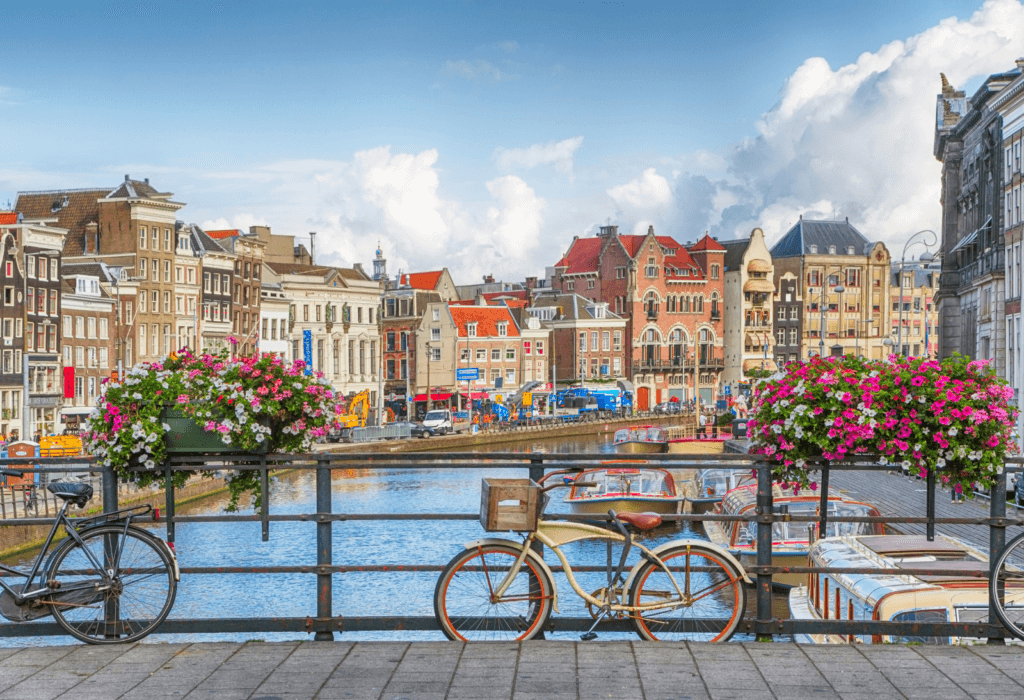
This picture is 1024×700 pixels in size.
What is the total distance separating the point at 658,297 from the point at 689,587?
107 meters

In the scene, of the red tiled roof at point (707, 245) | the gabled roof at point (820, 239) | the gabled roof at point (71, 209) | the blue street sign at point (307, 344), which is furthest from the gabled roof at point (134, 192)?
the gabled roof at point (820, 239)

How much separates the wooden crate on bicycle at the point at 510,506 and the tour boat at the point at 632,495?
87.7 feet

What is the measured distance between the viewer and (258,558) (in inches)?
1153

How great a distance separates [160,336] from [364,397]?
18918 millimetres

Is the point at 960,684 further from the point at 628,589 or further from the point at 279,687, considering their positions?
the point at 279,687

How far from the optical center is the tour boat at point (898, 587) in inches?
411

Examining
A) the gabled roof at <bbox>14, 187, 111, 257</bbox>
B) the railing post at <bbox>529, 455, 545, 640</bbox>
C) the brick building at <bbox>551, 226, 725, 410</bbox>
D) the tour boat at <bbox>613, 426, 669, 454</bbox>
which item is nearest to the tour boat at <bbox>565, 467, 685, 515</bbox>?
the tour boat at <bbox>613, 426, 669, 454</bbox>

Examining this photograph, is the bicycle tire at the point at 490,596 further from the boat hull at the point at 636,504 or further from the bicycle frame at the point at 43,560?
the boat hull at the point at 636,504

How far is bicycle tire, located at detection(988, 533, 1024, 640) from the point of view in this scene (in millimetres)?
7609

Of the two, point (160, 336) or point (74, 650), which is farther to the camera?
point (160, 336)

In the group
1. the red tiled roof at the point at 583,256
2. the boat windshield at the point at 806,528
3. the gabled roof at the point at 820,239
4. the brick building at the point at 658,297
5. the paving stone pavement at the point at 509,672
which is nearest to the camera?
the paving stone pavement at the point at 509,672

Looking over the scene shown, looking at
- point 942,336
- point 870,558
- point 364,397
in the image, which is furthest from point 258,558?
point 364,397

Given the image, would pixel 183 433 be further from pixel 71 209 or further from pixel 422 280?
pixel 422 280

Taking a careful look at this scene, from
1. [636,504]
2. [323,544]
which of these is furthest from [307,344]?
[323,544]
